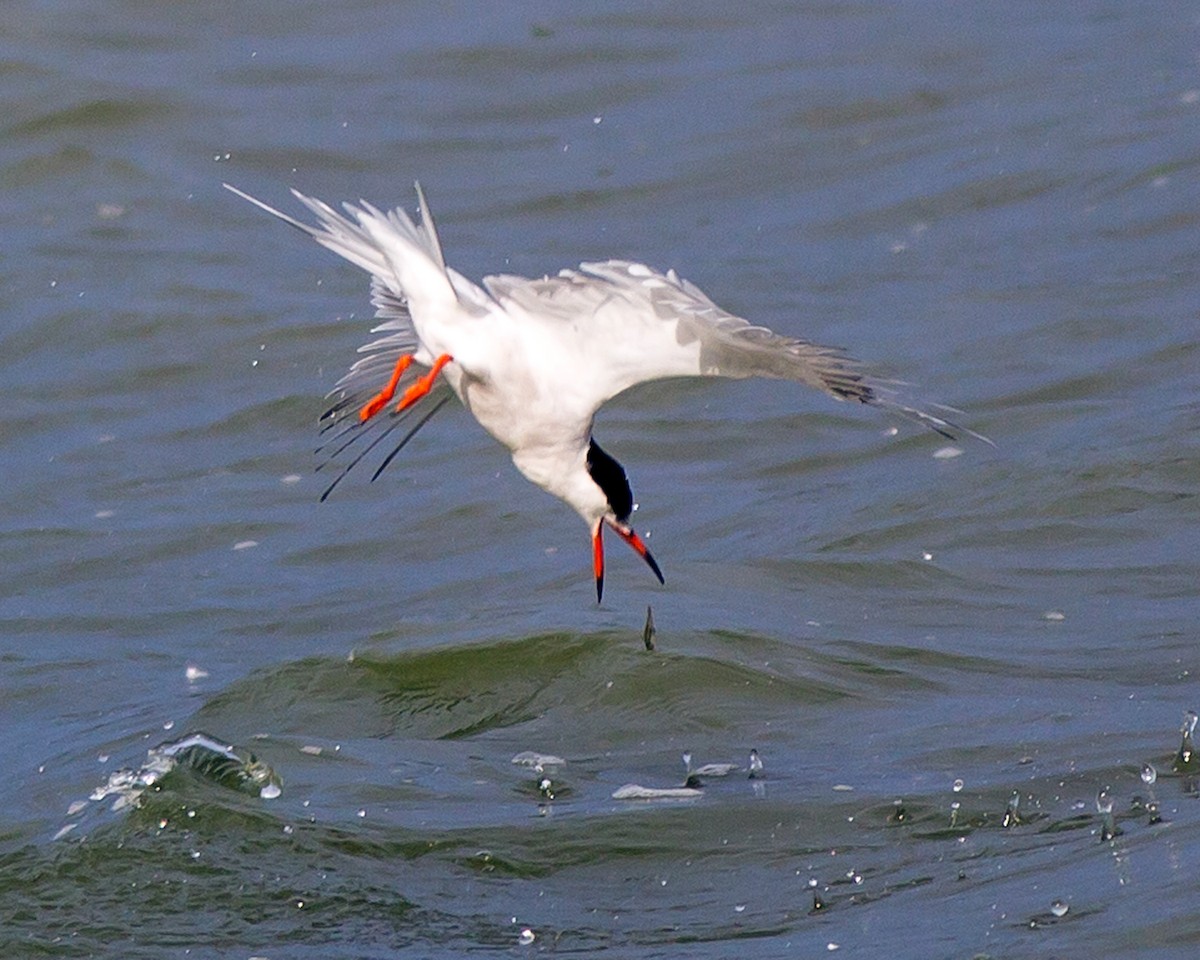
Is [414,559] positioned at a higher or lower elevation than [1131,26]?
lower

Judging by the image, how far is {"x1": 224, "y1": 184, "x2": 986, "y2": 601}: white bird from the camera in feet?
17.5

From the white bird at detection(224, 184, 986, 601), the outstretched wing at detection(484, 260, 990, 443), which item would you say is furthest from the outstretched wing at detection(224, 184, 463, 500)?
the outstretched wing at detection(484, 260, 990, 443)

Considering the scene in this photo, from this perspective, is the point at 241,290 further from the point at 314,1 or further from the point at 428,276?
the point at 428,276

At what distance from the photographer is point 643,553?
6.35 m

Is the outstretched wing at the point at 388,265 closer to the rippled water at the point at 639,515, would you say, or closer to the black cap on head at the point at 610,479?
the black cap on head at the point at 610,479

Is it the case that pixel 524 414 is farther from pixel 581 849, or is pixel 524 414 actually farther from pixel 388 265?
pixel 581 849

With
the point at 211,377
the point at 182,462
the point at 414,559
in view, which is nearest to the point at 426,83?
the point at 211,377

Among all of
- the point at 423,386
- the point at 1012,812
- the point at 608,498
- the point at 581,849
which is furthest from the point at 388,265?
the point at 1012,812

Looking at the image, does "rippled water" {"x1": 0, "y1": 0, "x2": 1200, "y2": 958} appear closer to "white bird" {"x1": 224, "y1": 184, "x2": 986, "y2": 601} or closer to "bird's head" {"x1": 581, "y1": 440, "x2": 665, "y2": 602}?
"bird's head" {"x1": 581, "y1": 440, "x2": 665, "y2": 602}

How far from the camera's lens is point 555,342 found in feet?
18.3

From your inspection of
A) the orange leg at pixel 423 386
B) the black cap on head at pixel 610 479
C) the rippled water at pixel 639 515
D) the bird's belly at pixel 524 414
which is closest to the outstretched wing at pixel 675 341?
the bird's belly at pixel 524 414

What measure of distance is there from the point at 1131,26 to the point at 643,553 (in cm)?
802

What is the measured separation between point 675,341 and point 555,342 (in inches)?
13.7

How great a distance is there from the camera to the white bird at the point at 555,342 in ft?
17.5
